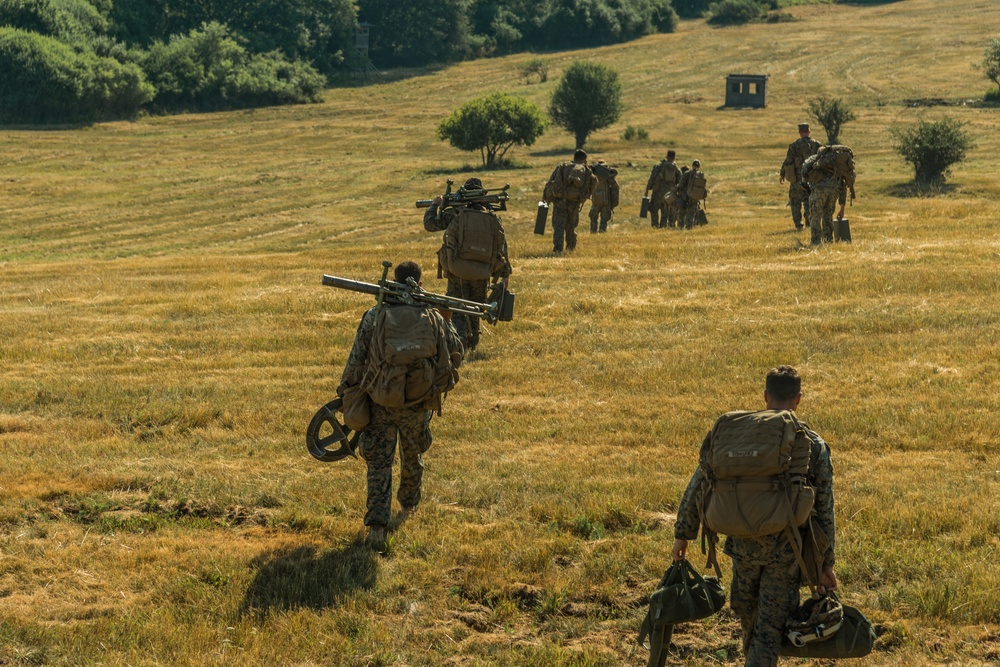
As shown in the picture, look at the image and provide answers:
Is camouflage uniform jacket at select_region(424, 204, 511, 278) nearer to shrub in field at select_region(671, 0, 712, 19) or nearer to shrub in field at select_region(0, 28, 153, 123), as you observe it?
shrub in field at select_region(0, 28, 153, 123)

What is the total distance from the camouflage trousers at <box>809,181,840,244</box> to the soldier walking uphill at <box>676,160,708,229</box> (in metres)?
5.66

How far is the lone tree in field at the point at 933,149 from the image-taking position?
113 ft

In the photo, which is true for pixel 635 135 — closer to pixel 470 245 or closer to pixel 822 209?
pixel 822 209

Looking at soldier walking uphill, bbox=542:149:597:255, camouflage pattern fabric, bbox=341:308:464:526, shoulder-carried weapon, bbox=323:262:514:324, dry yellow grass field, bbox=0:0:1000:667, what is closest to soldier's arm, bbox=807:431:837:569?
dry yellow grass field, bbox=0:0:1000:667

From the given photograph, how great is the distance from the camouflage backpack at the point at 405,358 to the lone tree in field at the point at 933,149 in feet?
98.3

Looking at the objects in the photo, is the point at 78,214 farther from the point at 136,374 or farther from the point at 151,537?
the point at 151,537

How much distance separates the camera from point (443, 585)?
8.20m

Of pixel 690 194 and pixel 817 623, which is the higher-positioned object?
pixel 690 194

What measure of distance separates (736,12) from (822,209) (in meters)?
95.8

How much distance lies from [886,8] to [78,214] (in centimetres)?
8994

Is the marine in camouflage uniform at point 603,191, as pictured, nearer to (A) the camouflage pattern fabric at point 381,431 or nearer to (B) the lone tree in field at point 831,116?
(A) the camouflage pattern fabric at point 381,431

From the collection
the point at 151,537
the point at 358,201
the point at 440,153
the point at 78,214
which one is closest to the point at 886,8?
the point at 440,153

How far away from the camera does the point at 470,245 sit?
44.1 ft

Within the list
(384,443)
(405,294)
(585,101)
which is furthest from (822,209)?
(585,101)
